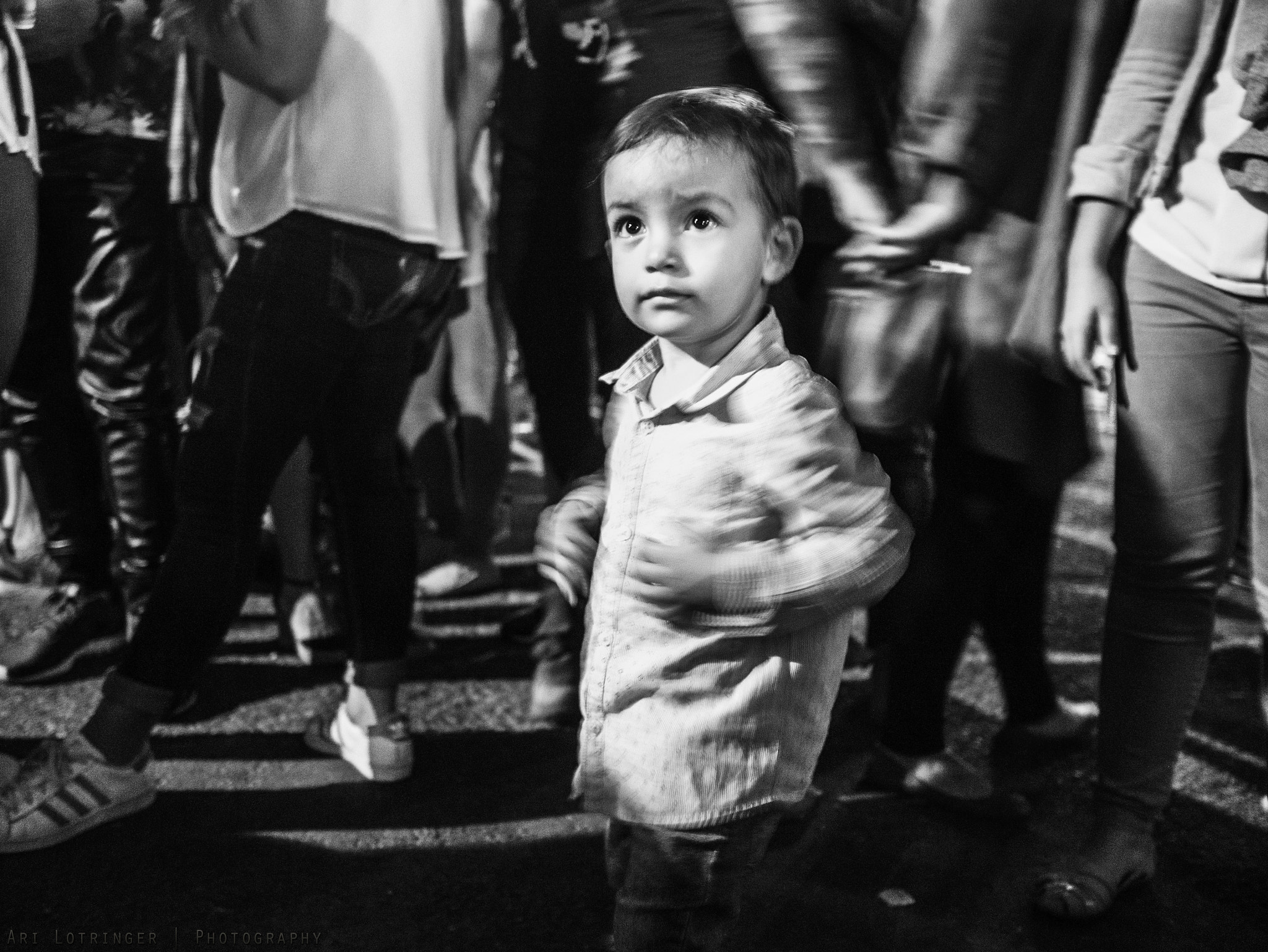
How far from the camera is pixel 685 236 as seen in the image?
1468mm

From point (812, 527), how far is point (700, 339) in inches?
11.3

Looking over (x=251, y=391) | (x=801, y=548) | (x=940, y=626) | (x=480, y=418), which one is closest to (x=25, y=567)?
(x=480, y=418)

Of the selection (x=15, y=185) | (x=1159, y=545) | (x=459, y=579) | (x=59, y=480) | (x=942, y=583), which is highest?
(x=15, y=185)

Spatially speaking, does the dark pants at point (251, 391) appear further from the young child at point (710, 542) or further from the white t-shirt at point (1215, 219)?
the white t-shirt at point (1215, 219)

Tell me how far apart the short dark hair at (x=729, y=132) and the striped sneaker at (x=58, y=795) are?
1.47 metres

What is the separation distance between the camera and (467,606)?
3859mm

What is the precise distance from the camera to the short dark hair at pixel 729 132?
4.86 ft

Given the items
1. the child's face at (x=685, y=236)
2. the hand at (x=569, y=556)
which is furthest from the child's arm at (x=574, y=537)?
the child's face at (x=685, y=236)

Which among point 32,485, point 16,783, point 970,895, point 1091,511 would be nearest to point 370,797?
point 16,783

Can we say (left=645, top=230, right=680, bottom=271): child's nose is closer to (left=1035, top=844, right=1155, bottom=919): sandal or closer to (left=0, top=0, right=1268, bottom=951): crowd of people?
(left=0, top=0, right=1268, bottom=951): crowd of people

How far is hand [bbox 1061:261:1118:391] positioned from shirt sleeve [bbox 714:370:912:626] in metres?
0.75

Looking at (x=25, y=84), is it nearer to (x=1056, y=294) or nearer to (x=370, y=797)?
(x=370, y=797)

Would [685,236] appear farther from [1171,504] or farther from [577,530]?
[1171,504]

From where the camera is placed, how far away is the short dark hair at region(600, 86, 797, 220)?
1.48m
